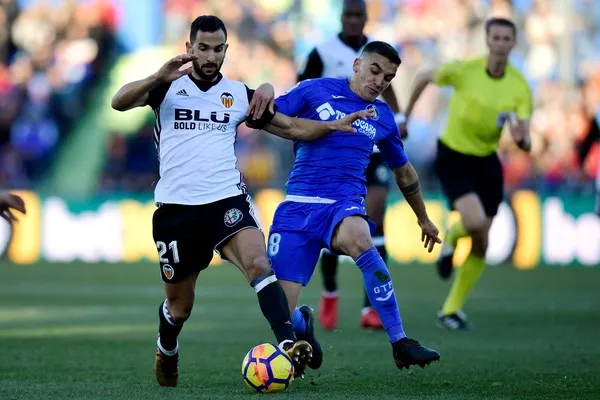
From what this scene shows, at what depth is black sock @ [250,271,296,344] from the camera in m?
6.73

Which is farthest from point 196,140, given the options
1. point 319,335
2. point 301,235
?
point 319,335

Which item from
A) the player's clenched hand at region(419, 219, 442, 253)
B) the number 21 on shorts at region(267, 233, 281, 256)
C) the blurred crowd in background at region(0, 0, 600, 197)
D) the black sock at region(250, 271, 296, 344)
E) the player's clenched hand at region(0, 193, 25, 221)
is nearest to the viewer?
the player's clenched hand at region(0, 193, 25, 221)

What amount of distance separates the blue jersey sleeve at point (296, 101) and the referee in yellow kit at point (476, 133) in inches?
142

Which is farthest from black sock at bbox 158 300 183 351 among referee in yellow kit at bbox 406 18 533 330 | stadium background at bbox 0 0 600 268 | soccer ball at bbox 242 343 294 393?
stadium background at bbox 0 0 600 268

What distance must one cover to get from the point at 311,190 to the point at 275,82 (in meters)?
15.6

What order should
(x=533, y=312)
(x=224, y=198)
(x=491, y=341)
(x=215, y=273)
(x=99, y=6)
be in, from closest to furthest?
(x=224, y=198), (x=491, y=341), (x=533, y=312), (x=215, y=273), (x=99, y=6)

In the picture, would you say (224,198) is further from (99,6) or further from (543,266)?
(99,6)

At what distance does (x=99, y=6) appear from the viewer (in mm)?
23844

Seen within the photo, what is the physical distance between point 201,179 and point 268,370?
1.21 meters

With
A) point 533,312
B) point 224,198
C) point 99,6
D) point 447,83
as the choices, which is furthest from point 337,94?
point 99,6

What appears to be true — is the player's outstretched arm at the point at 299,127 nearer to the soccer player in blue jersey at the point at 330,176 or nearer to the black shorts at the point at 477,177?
the soccer player in blue jersey at the point at 330,176

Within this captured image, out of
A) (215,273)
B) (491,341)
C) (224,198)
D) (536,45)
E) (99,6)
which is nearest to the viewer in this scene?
(224,198)

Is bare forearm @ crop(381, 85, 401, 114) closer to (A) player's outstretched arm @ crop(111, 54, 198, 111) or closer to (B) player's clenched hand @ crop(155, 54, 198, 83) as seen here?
(A) player's outstretched arm @ crop(111, 54, 198, 111)

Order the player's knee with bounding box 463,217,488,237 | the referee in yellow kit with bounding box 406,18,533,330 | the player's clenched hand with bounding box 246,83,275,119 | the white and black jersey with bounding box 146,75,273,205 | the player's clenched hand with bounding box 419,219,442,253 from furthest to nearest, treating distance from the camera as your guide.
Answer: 1. the referee in yellow kit with bounding box 406,18,533,330
2. the player's knee with bounding box 463,217,488,237
3. the player's clenched hand with bounding box 419,219,442,253
4. the player's clenched hand with bounding box 246,83,275,119
5. the white and black jersey with bounding box 146,75,273,205
